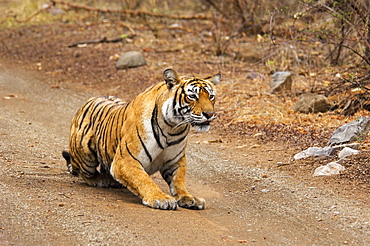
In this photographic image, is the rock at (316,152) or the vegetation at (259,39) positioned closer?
the rock at (316,152)

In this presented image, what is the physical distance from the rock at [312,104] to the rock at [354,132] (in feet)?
5.67

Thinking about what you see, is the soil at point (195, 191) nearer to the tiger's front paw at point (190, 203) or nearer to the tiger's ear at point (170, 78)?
the tiger's front paw at point (190, 203)

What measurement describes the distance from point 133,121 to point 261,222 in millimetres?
1445

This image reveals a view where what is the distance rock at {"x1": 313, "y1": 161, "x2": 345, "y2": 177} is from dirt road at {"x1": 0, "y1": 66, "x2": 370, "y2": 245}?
271 mm

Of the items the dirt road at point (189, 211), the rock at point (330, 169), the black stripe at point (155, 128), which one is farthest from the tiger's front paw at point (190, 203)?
the rock at point (330, 169)

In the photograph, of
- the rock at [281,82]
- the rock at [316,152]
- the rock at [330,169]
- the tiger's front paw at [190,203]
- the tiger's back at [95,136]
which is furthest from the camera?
the rock at [281,82]

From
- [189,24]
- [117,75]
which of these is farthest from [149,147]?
[189,24]

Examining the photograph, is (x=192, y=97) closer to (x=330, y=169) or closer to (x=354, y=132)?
(x=330, y=169)

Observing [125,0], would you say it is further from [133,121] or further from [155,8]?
[133,121]

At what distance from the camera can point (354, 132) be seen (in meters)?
6.59

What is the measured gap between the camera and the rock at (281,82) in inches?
380

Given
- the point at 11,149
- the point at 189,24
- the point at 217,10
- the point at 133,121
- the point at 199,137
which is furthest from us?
the point at 189,24

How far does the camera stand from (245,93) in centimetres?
980

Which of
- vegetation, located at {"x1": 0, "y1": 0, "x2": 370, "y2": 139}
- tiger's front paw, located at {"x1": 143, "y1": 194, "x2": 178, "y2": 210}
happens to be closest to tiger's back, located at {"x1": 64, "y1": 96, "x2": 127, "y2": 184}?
tiger's front paw, located at {"x1": 143, "y1": 194, "x2": 178, "y2": 210}
